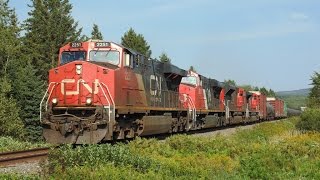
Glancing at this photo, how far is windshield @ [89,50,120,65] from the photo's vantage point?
16.4 m

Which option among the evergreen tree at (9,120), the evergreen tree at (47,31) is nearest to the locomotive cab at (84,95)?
the evergreen tree at (9,120)

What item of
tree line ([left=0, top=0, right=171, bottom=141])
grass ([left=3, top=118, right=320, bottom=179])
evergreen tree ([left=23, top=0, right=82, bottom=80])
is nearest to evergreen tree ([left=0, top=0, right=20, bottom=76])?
tree line ([left=0, top=0, right=171, bottom=141])

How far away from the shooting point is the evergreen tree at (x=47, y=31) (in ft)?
173

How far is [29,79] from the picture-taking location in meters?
36.8

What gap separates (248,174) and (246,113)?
3518 centimetres

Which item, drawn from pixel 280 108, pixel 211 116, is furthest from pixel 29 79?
pixel 280 108

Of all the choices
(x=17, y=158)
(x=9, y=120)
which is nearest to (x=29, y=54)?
(x=9, y=120)

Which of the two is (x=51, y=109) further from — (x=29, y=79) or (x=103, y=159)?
(x=29, y=79)

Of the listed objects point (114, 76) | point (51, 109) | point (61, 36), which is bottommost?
point (51, 109)

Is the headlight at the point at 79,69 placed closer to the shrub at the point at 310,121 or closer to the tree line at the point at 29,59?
the shrub at the point at 310,121

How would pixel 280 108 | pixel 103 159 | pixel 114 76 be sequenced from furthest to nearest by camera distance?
pixel 280 108 → pixel 114 76 → pixel 103 159

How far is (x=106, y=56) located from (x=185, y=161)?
6.96 meters

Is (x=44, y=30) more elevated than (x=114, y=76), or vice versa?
(x=44, y=30)

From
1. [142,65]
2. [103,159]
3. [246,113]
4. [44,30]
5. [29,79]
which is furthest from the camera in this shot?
[44,30]
